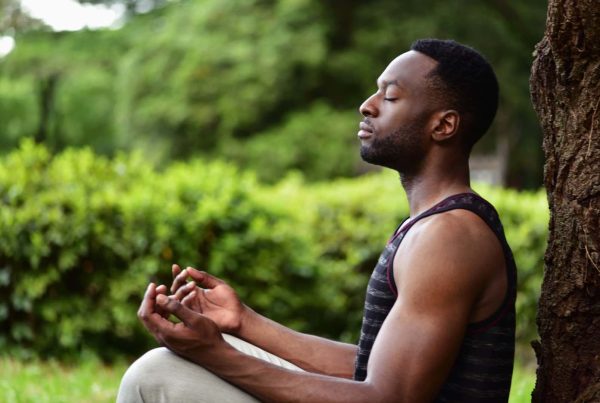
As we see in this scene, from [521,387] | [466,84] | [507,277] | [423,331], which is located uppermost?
[466,84]

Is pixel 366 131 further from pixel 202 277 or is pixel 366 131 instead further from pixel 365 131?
pixel 202 277

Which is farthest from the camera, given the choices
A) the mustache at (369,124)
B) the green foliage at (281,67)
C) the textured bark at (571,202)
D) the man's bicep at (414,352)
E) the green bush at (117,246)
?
the green foliage at (281,67)

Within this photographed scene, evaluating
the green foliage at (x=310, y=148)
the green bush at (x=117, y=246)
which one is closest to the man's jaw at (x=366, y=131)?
the green bush at (x=117, y=246)

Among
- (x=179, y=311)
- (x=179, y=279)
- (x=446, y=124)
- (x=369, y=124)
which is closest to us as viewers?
(x=179, y=311)

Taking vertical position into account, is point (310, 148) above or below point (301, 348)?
above

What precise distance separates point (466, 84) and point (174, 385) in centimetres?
119

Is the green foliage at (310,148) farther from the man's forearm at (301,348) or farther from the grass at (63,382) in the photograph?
the man's forearm at (301,348)

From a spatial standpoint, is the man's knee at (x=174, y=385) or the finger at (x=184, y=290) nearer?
the man's knee at (x=174, y=385)

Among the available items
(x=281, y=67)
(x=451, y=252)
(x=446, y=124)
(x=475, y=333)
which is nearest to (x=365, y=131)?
(x=446, y=124)

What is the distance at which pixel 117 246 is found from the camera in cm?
689

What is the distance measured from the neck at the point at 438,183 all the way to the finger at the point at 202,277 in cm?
77

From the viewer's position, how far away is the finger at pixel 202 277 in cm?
307

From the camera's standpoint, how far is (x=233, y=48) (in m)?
15.7

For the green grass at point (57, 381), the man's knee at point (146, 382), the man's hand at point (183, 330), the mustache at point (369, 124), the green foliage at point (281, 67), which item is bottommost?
the green grass at point (57, 381)
